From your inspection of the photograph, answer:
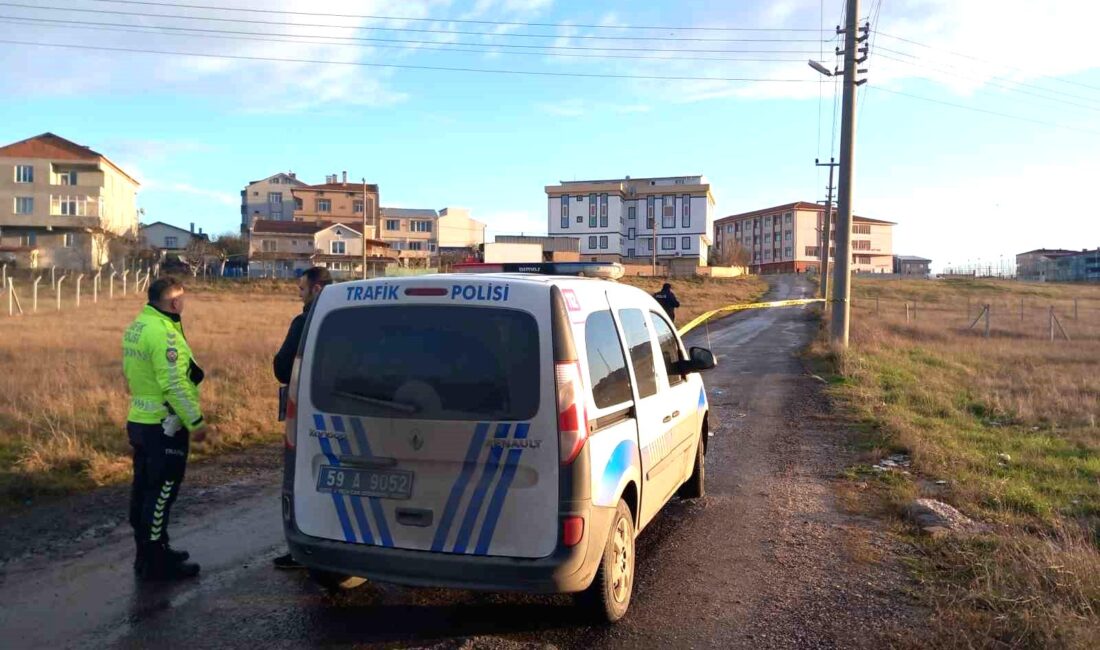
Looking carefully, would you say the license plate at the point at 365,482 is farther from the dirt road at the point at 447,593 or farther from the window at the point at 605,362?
the window at the point at 605,362

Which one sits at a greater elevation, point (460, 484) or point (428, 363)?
point (428, 363)

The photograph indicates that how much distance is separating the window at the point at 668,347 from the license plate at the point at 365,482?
2.35 meters

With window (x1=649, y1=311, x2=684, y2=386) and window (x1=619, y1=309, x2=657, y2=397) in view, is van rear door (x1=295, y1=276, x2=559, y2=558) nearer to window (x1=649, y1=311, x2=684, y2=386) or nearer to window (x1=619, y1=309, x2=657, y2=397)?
window (x1=619, y1=309, x2=657, y2=397)

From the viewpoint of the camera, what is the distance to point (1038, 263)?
136 meters

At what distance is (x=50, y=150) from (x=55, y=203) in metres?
4.58

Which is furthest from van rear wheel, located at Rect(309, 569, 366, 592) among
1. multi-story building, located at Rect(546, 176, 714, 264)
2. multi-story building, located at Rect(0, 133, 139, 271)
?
multi-story building, located at Rect(546, 176, 714, 264)

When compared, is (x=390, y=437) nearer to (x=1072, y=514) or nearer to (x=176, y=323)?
(x=176, y=323)

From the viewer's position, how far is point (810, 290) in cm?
5975

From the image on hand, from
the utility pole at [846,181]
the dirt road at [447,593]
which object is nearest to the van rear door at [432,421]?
the dirt road at [447,593]

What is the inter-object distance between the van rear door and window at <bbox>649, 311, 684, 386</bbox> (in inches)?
79.8

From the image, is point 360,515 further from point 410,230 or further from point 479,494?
point 410,230

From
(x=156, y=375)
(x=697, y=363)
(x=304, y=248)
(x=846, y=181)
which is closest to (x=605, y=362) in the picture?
(x=697, y=363)

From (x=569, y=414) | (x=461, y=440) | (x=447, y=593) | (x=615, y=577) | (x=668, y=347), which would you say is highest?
(x=668, y=347)

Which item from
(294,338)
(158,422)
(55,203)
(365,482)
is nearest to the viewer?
(365,482)
